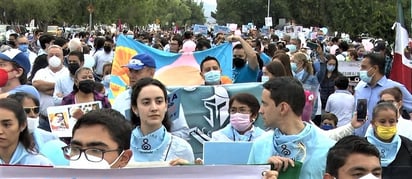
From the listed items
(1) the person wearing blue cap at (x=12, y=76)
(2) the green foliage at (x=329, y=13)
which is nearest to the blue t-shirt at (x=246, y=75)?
(1) the person wearing blue cap at (x=12, y=76)

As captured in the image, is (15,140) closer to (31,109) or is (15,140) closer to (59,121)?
(31,109)

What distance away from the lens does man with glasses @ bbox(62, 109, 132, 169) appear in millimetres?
3422

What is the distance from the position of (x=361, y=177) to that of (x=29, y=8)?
183ft

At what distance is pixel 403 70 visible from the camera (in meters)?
9.70

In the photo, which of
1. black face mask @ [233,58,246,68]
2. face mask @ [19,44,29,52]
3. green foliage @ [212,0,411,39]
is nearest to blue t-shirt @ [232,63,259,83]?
black face mask @ [233,58,246,68]

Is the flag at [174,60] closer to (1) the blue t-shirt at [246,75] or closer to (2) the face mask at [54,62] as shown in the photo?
(1) the blue t-shirt at [246,75]

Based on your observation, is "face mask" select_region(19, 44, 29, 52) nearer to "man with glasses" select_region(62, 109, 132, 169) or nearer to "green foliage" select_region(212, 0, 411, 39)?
"man with glasses" select_region(62, 109, 132, 169)

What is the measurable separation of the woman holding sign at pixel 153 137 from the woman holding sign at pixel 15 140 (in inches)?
27.3

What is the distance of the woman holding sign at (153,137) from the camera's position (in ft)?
15.4

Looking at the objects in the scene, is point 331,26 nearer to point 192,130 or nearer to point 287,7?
point 287,7

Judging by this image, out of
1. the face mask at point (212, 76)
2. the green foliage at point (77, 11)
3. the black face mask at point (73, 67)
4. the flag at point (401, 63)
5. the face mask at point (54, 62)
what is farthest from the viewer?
the green foliage at point (77, 11)

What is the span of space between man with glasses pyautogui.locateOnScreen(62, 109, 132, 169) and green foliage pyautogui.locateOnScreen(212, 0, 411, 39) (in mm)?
19432

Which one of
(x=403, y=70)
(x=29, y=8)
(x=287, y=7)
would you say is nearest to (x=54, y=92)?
(x=403, y=70)

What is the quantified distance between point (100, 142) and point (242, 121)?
2.48 meters
